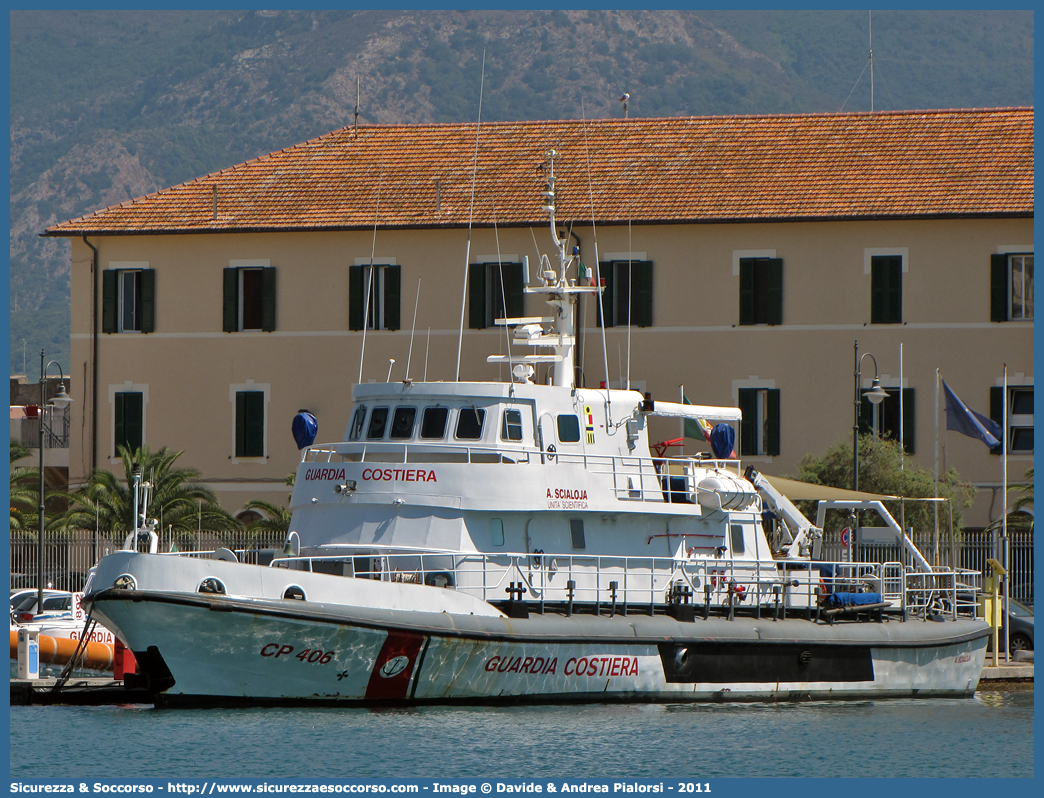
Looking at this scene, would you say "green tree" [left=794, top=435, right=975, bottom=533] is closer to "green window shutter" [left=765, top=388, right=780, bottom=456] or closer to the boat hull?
"green window shutter" [left=765, top=388, right=780, bottom=456]

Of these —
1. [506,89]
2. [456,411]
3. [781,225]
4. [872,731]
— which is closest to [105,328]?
[781,225]

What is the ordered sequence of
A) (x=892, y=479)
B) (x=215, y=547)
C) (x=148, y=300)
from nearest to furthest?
(x=892, y=479), (x=215, y=547), (x=148, y=300)

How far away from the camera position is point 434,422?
21.1 meters

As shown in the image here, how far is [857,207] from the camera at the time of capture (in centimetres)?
3491

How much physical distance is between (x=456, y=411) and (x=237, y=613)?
4192 mm

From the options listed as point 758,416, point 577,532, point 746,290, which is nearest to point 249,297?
point 746,290

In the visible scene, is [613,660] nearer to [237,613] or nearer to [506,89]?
[237,613]

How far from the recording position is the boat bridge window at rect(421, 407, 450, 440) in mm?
21062

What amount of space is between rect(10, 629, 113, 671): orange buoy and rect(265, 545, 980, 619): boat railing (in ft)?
15.5

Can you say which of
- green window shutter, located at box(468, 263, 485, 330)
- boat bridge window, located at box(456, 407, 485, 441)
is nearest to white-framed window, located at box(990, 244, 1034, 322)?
green window shutter, located at box(468, 263, 485, 330)

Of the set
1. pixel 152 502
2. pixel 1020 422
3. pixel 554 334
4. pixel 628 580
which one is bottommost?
pixel 628 580

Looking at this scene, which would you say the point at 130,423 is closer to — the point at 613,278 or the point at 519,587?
the point at 613,278

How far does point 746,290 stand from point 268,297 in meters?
11.0

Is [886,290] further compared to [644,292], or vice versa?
[644,292]
